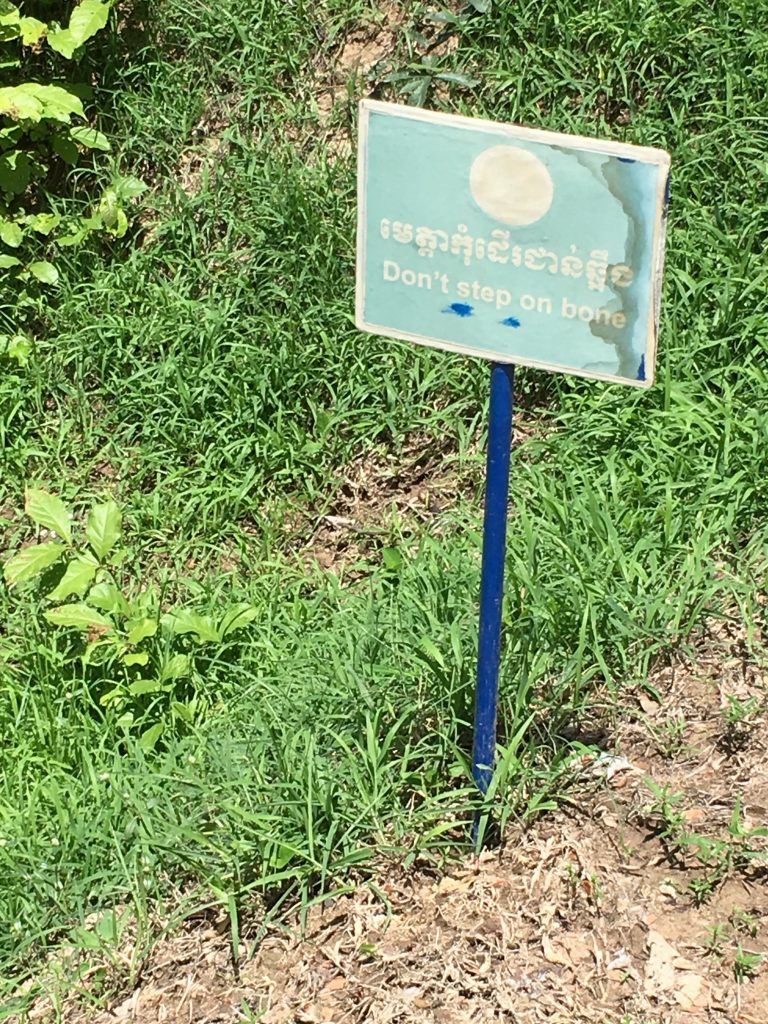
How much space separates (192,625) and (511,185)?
165 cm

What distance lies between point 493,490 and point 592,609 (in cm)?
71

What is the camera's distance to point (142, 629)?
3.12 metres

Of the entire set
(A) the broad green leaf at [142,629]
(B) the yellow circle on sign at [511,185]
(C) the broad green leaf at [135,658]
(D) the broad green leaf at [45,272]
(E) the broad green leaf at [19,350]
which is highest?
(D) the broad green leaf at [45,272]

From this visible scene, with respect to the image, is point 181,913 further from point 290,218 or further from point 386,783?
point 290,218

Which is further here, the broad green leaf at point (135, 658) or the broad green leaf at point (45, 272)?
the broad green leaf at point (45, 272)

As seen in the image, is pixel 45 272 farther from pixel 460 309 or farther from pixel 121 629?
pixel 460 309

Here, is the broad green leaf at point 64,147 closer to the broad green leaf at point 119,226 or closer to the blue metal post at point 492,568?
the broad green leaf at point 119,226

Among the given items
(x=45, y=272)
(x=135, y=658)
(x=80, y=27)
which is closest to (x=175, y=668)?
(x=135, y=658)

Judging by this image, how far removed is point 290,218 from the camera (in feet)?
13.5

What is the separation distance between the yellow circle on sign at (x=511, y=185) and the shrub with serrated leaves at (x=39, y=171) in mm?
2631

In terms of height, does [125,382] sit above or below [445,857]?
above

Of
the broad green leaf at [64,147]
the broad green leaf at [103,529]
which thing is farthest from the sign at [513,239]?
the broad green leaf at [64,147]

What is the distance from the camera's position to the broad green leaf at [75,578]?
311 centimetres

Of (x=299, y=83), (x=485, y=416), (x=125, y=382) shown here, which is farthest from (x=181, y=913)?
(x=299, y=83)
